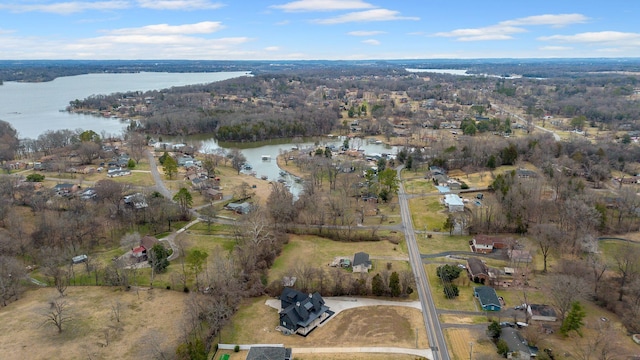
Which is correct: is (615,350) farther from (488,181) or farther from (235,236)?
(488,181)

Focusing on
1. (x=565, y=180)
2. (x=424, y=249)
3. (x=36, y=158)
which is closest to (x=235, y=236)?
(x=424, y=249)

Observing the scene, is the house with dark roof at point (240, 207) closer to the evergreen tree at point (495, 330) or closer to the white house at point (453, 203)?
the white house at point (453, 203)

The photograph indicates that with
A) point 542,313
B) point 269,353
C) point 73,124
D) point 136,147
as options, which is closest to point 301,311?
point 269,353

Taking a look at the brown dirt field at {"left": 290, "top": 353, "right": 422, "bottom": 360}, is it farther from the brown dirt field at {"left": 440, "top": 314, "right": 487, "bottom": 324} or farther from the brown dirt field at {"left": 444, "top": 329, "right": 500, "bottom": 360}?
the brown dirt field at {"left": 440, "top": 314, "right": 487, "bottom": 324}

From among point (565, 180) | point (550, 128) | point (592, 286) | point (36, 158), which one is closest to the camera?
point (592, 286)

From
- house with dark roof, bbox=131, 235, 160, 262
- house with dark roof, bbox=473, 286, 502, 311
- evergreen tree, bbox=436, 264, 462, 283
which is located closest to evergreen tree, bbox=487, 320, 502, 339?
house with dark roof, bbox=473, 286, 502, 311

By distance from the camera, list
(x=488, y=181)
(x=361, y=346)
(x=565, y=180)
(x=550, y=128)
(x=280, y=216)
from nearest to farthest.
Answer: (x=361, y=346) < (x=280, y=216) < (x=565, y=180) < (x=488, y=181) < (x=550, y=128)
